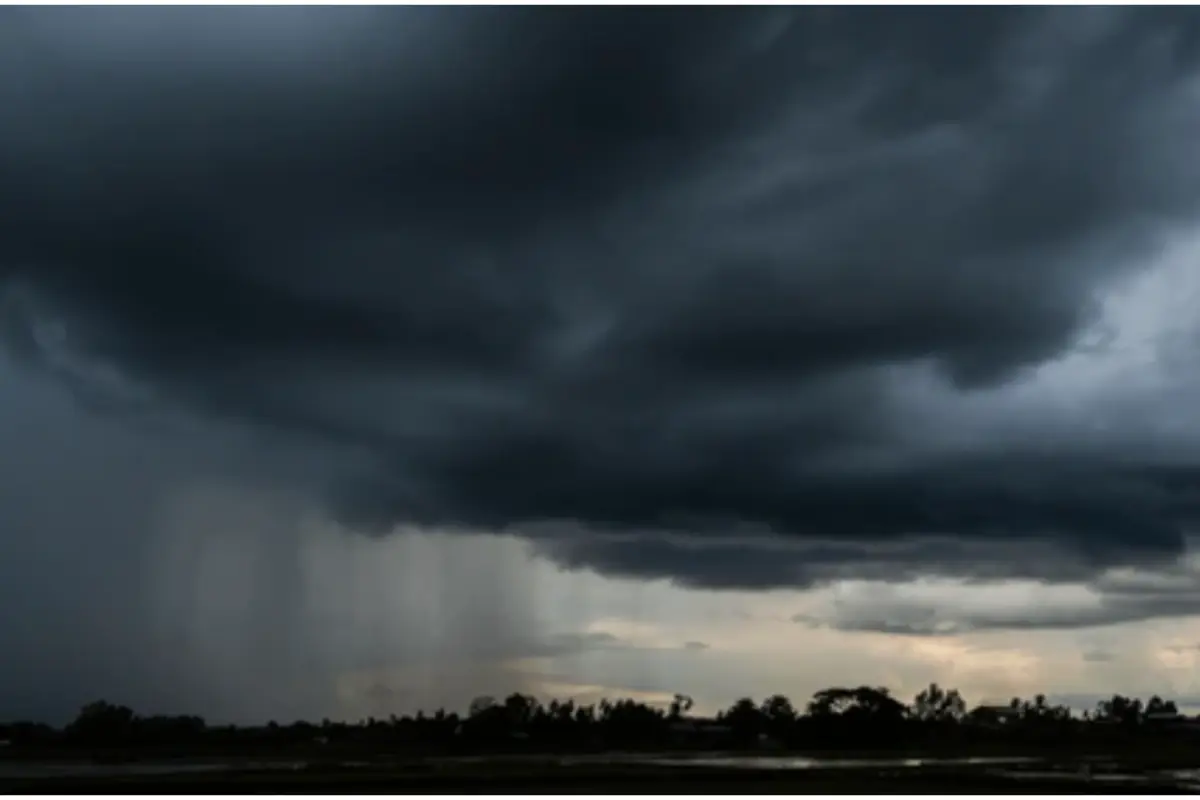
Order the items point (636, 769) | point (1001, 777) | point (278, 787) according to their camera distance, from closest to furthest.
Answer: point (278, 787), point (1001, 777), point (636, 769)

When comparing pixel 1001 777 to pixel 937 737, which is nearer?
pixel 1001 777

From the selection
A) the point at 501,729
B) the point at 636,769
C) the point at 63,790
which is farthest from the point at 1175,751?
the point at 63,790

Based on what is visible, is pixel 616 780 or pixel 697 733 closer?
pixel 616 780

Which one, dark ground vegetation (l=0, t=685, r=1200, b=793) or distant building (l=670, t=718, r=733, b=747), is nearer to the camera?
dark ground vegetation (l=0, t=685, r=1200, b=793)

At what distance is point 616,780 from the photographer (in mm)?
86750

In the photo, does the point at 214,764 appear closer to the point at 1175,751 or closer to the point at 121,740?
the point at 121,740

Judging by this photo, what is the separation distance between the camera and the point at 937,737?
6713 inches

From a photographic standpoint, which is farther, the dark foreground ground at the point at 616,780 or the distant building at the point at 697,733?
the distant building at the point at 697,733

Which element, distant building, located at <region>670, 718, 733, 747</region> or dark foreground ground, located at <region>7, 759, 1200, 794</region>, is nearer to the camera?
dark foreground ground, located at <region>7, 759, 1200, 794</region>

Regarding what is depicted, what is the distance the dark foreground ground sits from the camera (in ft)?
259

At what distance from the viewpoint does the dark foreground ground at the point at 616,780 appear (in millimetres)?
78812

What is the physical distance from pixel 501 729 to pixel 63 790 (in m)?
100

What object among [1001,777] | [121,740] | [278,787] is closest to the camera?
[278,787]

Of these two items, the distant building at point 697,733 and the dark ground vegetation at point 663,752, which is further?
the distant building at point 697,733
